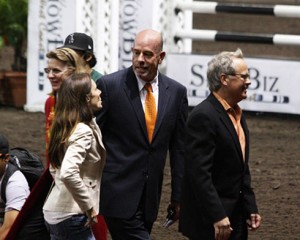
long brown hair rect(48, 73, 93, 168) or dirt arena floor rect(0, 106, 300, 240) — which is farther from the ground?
long brown hair rect(48, 73, 93, 168)

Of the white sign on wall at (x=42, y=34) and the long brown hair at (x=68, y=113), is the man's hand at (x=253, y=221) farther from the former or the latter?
the white sign on wall at (x=42, y=34)

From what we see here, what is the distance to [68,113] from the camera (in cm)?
597

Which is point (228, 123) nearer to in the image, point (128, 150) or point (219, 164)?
point (219, 164)

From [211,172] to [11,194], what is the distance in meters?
1.25

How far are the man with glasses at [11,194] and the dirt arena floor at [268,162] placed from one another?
7.10 feet

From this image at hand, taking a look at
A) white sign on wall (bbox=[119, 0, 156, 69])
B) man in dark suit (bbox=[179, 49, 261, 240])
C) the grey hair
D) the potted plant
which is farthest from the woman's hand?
the potted plant

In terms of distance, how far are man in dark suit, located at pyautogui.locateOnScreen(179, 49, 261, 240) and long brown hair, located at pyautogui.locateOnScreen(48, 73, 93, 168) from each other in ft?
1.90

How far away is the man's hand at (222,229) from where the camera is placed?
6.01 meters

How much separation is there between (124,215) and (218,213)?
72cm

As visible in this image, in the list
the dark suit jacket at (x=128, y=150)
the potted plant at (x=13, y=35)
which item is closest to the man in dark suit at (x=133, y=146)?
the dark suit jacket at (x=128, y=150)

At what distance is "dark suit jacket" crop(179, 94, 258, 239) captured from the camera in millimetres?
6023

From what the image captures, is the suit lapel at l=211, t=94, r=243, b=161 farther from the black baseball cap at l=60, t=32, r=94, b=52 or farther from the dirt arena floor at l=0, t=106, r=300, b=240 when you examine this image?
the dirt arena floor at l=0, t=106, r=300, b=240

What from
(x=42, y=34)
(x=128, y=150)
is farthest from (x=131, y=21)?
(x=128, y=150)

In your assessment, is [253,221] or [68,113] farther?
[253,221]
